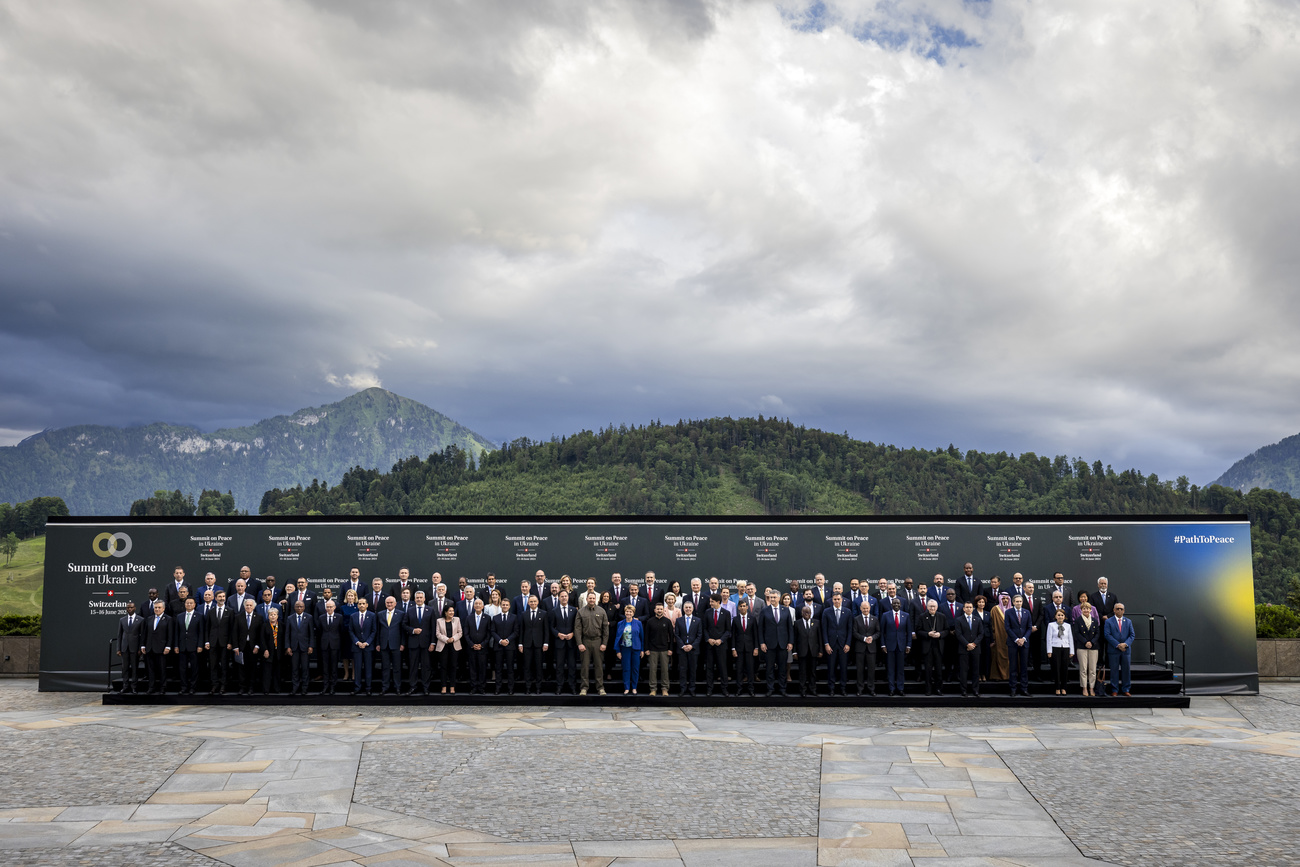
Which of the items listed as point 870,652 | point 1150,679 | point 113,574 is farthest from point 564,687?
point 1150,679

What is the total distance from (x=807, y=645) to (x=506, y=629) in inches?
187

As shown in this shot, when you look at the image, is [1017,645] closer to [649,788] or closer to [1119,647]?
[1119,647]

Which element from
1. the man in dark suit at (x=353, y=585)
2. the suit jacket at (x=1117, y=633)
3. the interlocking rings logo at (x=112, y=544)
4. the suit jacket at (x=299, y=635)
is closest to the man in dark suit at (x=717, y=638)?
the man in dark suit at (x=353, y=585)

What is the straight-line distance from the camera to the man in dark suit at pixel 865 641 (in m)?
13.4

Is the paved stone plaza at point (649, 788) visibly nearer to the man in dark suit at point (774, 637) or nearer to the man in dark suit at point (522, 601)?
the man in dark suit at point (774, 637)

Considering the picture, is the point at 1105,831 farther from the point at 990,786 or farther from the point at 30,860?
the point at 30,860

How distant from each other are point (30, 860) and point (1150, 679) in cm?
1516

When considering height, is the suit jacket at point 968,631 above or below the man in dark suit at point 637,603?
below

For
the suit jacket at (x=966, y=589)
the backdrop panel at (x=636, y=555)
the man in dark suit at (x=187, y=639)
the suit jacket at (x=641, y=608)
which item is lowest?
the man in dark suit at (x=187, y=639)

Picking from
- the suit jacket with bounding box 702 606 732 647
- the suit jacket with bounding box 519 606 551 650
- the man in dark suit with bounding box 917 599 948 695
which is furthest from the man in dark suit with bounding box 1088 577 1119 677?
the suit jacket with bounding box 519 606 551 650

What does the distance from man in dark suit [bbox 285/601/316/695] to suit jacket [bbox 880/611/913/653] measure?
9091 millimetres

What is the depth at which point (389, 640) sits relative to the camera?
13.6 meters

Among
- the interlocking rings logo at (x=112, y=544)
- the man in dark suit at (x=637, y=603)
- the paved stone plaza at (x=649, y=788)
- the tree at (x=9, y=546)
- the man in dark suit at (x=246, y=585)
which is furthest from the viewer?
the tree at (x=9, y=546)

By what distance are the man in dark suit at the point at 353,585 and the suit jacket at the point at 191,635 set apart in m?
2.17
